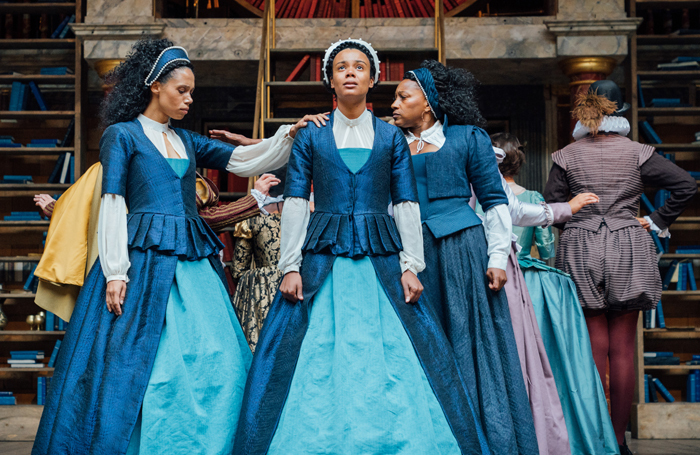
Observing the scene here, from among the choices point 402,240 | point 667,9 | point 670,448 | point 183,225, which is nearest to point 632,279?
point 670,448

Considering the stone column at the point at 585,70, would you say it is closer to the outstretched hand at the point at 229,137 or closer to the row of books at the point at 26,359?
the outstretched hand at the point at 229,137

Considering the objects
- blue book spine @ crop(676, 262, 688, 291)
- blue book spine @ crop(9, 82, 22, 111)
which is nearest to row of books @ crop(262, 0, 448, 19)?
blue book spine @ crop(9, 82, 22, 111)

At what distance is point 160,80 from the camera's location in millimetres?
2760

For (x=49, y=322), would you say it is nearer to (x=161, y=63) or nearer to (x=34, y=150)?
(x=34, y=150)

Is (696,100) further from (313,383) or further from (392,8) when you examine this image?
(313,383)

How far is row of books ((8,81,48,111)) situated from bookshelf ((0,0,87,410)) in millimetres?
24

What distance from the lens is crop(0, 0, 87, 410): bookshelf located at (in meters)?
5.53

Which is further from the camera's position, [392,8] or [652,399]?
[392,8]

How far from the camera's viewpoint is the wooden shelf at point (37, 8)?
18.3 ft

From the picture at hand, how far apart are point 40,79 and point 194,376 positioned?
4.02m

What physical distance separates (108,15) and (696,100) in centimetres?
455

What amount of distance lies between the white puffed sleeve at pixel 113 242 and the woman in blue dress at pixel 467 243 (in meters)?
1.11

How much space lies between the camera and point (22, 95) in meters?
5.70

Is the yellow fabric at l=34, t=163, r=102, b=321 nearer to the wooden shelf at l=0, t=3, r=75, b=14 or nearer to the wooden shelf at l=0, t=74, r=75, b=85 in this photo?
the wooden shelf at l=0, t=74, r=75, b=85
